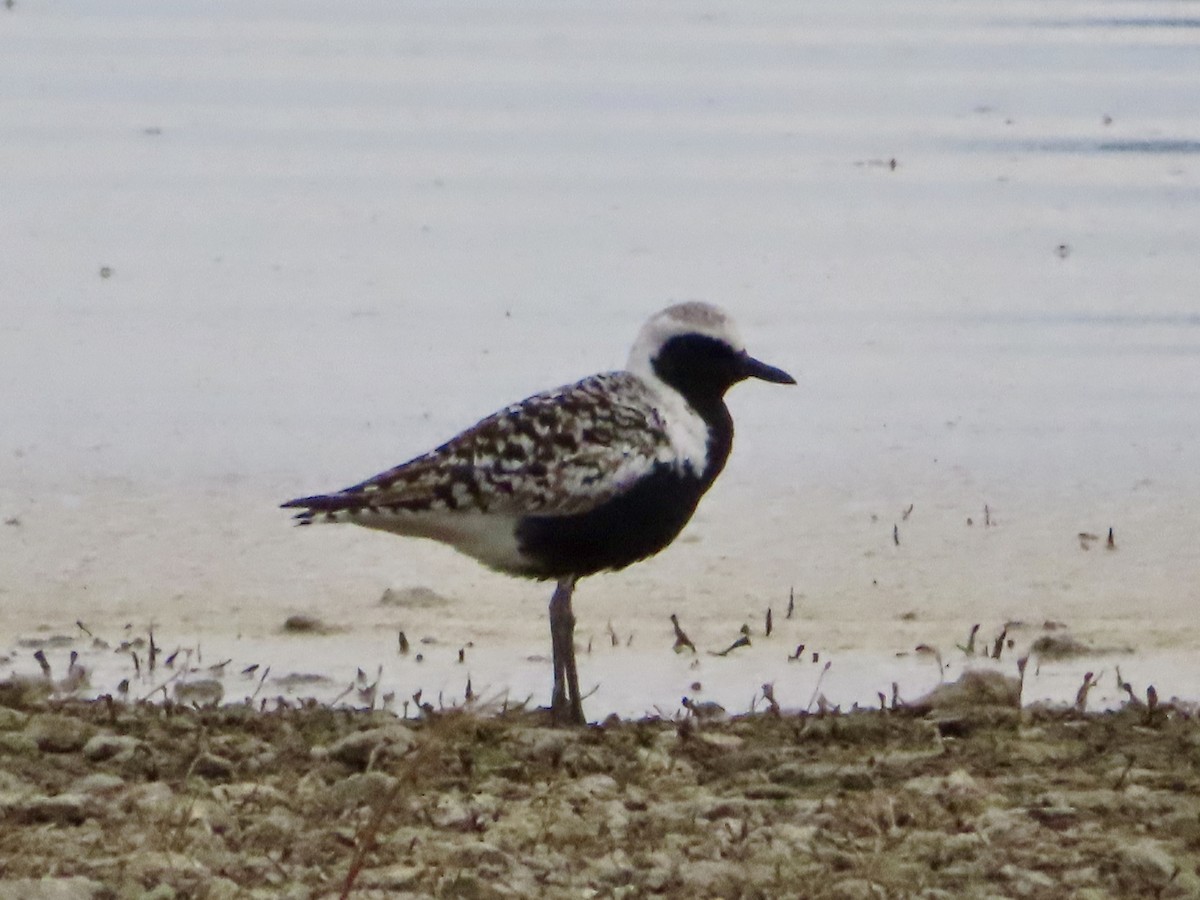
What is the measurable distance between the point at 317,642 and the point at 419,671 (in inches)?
18.3

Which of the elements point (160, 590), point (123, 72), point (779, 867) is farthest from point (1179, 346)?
point (123, 72)

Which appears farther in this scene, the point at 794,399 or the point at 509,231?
the point at 509,231

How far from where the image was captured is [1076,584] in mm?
8125

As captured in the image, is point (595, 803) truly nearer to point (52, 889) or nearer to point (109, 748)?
point (109, 748)

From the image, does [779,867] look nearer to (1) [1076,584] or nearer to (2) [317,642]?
(2) [317,642]

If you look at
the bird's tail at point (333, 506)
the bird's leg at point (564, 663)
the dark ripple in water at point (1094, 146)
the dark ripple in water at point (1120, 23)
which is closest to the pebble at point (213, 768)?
the bird's leg at point (564, 663)

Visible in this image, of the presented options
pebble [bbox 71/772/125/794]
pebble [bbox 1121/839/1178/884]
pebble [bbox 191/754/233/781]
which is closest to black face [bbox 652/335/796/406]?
pebble [bbox 191/754/233/781]

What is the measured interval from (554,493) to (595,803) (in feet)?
4.66

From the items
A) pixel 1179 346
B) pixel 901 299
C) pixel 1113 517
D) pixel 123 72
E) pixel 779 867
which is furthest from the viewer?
pixel 123 72

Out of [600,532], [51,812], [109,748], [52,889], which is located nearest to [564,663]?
[600,532]

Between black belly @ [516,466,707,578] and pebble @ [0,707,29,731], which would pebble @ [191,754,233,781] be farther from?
black belly @ [516,466,707,578]

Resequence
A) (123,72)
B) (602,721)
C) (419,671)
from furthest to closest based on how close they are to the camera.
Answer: (123,72) → (419,671) → (602,721)

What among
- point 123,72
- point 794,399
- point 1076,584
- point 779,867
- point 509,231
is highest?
point 123,72

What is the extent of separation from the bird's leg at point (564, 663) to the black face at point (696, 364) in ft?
2.19
